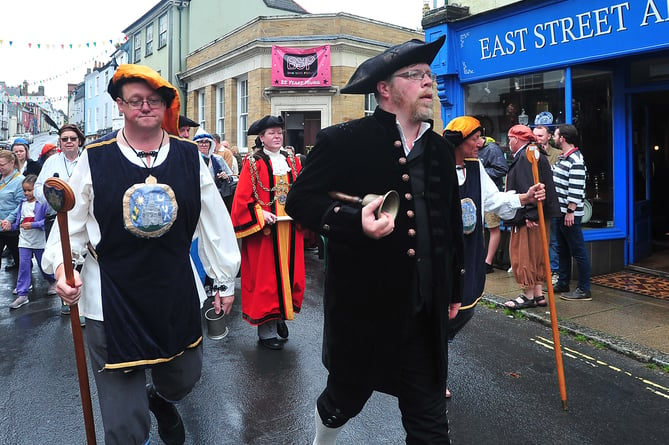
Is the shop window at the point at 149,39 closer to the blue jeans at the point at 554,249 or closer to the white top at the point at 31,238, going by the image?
the white top at the point at 31,238

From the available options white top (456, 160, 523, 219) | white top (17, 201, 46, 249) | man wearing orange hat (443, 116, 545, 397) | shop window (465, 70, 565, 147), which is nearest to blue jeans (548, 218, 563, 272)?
shop window (465, 70, 565, 147)

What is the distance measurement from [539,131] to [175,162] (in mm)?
4837

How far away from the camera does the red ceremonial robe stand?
16.6 ft

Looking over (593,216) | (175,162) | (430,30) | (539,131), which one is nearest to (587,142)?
(593,216)

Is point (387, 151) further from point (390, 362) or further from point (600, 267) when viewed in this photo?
point (600, 267)

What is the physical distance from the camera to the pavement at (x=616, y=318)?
500cm

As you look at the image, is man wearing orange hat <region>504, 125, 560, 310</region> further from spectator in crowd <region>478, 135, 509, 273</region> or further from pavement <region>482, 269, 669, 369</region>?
spectator in crowd <region>478, 135, 509, 273</region>

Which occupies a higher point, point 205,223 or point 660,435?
point 205,223

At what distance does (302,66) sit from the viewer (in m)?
18.4

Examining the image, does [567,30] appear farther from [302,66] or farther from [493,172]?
[302,66]

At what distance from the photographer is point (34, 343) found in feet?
17.6

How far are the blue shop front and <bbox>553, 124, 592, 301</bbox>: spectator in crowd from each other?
1242 mm

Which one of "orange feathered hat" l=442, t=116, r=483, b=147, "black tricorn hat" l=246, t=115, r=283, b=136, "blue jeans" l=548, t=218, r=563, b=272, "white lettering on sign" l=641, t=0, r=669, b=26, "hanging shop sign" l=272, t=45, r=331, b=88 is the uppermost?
"hanging shop sign" l=272, t=45, r=331, b=88

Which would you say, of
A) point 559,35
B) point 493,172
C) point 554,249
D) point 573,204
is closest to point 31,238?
point 493,172
